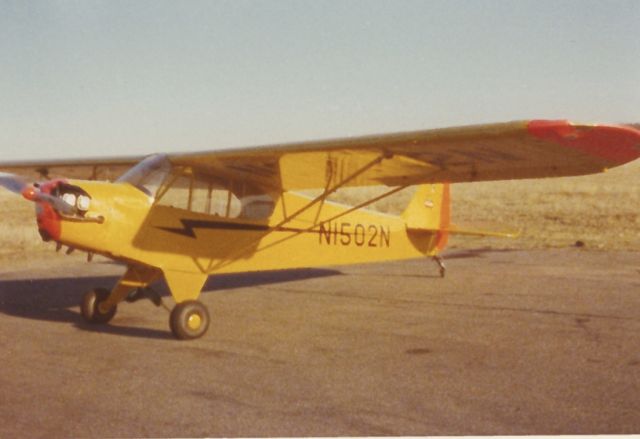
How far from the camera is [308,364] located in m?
5.82

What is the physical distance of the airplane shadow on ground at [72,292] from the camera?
779 centimetres

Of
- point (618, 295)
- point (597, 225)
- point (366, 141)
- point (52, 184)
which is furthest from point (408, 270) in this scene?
point (597, 225)

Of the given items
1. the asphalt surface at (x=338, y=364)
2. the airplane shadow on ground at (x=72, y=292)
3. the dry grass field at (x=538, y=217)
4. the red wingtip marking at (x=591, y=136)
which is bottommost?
the airplane shadow on ground at (x=72, y=292)

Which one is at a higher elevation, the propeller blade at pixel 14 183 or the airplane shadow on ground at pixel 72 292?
the propeller blade at pixel 14 183

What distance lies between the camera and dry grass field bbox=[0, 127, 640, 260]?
60.9ft

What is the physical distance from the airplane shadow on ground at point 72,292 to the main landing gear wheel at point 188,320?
11.6 inches

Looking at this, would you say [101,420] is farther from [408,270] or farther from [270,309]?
[408,270]

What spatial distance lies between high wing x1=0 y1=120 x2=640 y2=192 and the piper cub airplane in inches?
0.5

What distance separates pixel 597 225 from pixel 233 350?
19.1 meters

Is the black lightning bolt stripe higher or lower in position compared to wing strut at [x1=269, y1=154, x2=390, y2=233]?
lower

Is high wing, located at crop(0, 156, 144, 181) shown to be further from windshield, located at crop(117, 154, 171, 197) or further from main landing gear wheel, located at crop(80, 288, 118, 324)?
main landing gear wheel, located at crop(80, 288, 118, 324)

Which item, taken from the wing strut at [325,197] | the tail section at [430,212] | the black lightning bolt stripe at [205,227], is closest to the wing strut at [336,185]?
the wing strut at [325,197]

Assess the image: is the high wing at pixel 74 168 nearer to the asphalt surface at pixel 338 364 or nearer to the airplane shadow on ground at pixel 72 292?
the airplane shadow on ground at pixel 72 292

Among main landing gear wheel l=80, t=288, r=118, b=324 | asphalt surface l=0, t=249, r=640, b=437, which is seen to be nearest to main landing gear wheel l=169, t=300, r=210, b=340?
asphalt surface l=0, t=249, r=640, b=437
